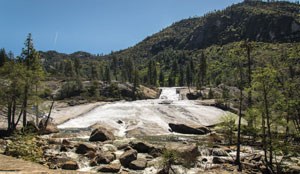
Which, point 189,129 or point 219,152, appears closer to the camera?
point 219,152

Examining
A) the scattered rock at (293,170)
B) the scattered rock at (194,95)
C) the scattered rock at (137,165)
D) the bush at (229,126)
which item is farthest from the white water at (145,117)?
the scattered rock at (194,95)

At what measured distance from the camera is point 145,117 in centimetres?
6338

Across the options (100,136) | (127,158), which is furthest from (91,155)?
(100,136)

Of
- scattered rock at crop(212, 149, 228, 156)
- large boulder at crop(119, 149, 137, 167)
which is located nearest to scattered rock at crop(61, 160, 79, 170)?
large boulder at crop(119, 149, 137, 167)

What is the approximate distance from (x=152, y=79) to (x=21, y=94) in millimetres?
120543

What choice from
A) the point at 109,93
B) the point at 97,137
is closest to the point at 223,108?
the point at 109,93

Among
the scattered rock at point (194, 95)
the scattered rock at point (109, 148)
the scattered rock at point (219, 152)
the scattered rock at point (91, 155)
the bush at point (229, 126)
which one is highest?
the scattered rock at point (194, 95)

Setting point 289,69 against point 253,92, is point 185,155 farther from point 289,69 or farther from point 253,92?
point 289,69

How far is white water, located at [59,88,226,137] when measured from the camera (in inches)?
2187

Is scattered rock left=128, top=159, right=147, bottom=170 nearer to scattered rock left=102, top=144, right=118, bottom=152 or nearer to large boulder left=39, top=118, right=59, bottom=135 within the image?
scattered rock left=102, top=144, right=118, bottom=152

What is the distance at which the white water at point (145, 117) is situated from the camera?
55.5 meters

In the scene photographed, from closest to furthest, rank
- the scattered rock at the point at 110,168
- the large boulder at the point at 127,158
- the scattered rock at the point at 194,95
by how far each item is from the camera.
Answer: the scattered rock at the point at 110,168 → the large boulder at the point at 127,158 → the scattered rock at the point at 194,95

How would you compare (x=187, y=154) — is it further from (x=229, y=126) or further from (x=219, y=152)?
(x=229, y=126)

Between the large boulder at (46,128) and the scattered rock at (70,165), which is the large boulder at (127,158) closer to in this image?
the scattered rock at (70,165)
